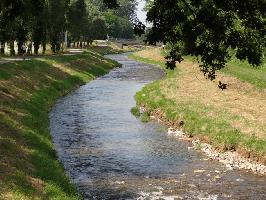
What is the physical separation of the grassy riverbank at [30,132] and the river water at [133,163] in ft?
4.64

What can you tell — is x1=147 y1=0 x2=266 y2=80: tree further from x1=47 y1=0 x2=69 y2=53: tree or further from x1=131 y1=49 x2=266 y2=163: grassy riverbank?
x1=47 y1=0 x2=69 y2=53: tree

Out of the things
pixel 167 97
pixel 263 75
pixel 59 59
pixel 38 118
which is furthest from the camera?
pixel 59 59

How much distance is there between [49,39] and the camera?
328 ft

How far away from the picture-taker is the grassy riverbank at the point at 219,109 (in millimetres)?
31217

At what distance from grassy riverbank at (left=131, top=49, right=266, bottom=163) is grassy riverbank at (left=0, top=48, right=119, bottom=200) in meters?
11.1

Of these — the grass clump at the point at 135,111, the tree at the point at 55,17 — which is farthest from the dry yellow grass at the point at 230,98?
the tree at the point at 55,17

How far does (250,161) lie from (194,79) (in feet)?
121

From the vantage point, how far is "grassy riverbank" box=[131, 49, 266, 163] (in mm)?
31217

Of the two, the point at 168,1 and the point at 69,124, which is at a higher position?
the point at 168,1

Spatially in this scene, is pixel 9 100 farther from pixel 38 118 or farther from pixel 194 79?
pixel 194 79

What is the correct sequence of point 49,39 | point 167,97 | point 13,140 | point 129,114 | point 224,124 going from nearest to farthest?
1. point 13,140
2. point 224,124
3. point 129,114
4. point 167,97
5. point 49,39

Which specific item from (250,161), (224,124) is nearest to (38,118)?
(224,124)

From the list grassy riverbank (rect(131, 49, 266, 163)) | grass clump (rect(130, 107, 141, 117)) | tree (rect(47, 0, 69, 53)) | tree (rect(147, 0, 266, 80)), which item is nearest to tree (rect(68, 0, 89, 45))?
tree (rect(47, 0, 69, 53))

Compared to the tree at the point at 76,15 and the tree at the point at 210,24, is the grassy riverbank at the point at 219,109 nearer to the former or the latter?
the tree at the point at 210,24
